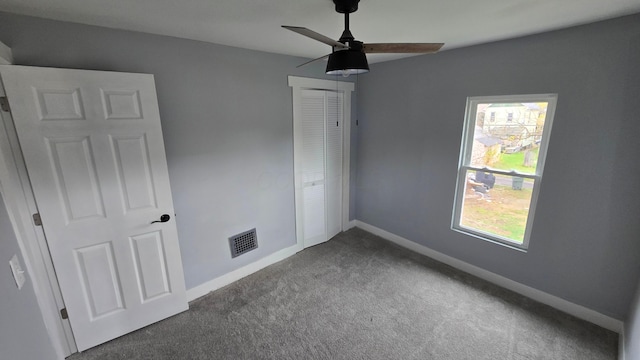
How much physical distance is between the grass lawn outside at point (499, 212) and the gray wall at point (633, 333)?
81cm

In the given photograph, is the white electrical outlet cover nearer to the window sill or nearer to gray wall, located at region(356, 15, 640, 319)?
gray wall, located at region(356, 15, 640, 319)

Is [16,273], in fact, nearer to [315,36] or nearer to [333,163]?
[315,36]

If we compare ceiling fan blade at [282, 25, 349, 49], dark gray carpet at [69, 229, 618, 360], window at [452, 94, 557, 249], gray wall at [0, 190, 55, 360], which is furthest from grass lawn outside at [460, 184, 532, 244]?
gray wall at [0, 190, 55, 360]

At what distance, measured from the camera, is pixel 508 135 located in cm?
250

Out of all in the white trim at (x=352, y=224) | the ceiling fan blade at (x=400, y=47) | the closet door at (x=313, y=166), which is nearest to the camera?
the ceiling fan blade at (x=400, y=47)

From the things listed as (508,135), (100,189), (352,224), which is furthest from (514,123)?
(100,189)

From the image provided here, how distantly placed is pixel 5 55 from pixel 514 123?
3841 millimetres

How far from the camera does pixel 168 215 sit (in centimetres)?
220

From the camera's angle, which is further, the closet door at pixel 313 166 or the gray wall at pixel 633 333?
the closet door at pixel 313 166

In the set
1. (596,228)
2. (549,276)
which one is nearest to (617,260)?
(596,228)

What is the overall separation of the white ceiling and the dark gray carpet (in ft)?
7.84

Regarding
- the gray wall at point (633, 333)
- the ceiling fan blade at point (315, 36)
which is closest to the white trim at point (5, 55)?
the ceiling fan blade at point (315, 36)

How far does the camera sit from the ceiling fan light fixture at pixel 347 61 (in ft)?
4.72

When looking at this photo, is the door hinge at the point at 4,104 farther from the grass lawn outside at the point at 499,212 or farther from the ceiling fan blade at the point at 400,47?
the grass lawn outside at the point at 499,212
